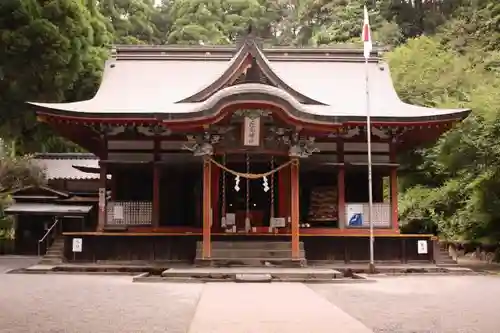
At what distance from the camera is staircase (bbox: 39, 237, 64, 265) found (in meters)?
15.9

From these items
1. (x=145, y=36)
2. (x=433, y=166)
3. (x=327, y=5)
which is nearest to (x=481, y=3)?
(x=327, y=5)

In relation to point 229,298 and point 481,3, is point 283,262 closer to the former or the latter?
point 229,298

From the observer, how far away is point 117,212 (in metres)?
16.5

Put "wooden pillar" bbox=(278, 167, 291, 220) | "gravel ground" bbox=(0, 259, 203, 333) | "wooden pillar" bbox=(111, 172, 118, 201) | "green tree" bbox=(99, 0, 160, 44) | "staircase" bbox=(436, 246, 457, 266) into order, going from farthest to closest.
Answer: "green tree" bbox=(99, 0, 160, 44) < "wooden pillar" bbox=(111, 172, 118, 201) < "wooden pillar" bbox=(278, 167, 291, 220) < "staircase" bbox=(436, 246, 457, 266) < "gravel ground" bbox=(0, 259, 203, 333)

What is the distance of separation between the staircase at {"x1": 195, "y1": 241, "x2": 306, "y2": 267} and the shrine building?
30 millimetres

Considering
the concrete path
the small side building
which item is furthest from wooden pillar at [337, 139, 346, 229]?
the small side building

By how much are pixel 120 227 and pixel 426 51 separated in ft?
70.2

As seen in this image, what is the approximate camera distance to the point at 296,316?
7.51 metres

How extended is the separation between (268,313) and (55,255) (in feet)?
33.9

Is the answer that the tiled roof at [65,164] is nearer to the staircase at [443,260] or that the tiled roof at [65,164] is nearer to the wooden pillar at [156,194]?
the wooden pillar at [156,194]

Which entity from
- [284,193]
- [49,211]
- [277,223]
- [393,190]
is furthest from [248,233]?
[49,211]

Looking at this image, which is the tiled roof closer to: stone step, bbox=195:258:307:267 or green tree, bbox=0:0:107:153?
green tree, bbox=0:0:107:153

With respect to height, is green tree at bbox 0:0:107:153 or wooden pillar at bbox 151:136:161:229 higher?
green tree at bbox 0:0:107:153

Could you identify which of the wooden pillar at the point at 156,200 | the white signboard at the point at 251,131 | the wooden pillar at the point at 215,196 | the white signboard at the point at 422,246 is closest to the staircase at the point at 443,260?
the white signboard at the point at 422,246
